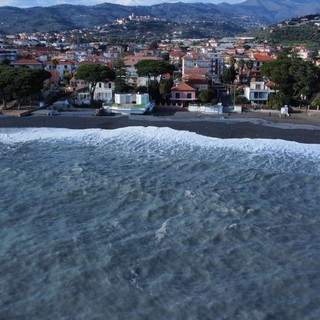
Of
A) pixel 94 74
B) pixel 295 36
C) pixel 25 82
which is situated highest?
pixel 295 36

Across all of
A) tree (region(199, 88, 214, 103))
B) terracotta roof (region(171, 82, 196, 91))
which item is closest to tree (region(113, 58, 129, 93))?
terracotta roof (region(171, 82, 196, 91))

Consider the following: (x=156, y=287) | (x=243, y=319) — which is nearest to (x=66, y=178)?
(x=156, y=287)

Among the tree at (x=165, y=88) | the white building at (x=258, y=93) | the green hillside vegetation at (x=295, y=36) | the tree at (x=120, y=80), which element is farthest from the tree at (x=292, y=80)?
the green hillside vegetation at (x=295, y=36)

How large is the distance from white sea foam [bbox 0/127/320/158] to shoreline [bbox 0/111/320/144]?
1609mm

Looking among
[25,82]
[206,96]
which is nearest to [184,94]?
[206,96]

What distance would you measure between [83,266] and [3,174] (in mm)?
9957

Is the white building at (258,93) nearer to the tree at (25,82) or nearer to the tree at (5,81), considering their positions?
the tree at (25,82)

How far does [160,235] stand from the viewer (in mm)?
14516

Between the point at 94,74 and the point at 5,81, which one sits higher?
the point at 94,74

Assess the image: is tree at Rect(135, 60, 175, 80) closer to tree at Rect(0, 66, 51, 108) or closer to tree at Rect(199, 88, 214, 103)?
tree at Rect(199, 88, 214, 103)

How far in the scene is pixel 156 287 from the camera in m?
11.6

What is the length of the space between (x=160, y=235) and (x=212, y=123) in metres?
21.6

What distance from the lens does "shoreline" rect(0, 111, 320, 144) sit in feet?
102

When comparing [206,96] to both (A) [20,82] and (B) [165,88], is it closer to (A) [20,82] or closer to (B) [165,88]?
(B) [165,88]
